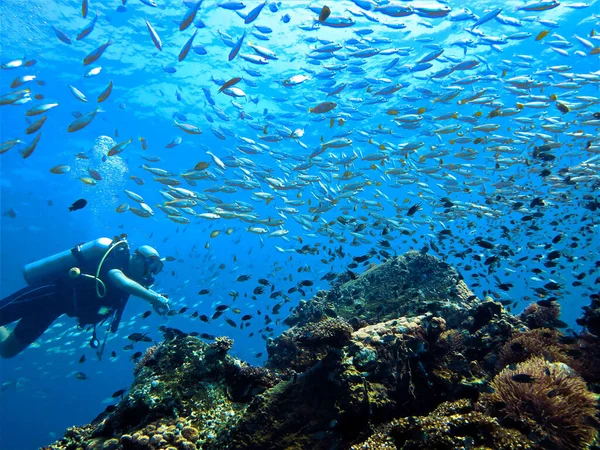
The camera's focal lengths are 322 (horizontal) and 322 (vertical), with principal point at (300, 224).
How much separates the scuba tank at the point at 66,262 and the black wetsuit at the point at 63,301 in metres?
0.15

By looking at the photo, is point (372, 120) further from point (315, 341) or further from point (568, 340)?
point (315, 341)

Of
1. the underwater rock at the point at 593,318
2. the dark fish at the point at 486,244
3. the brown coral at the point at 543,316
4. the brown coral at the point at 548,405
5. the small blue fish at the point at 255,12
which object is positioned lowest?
the brown coral at the point at 543,316

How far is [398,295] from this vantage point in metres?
8.65

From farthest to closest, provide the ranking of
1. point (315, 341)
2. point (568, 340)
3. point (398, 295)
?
point (398, 295)
point (568, 340)
point (315, 341)

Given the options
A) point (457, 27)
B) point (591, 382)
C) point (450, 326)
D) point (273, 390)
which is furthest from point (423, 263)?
point (457, 27)

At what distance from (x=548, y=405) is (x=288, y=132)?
385 inches

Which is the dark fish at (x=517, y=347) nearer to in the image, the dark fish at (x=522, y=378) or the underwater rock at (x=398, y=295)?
the dark fish at (x=522, y=378)

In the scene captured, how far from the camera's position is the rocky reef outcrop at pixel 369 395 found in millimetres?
3361


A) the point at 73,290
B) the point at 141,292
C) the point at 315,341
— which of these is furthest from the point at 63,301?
the point at 315,341

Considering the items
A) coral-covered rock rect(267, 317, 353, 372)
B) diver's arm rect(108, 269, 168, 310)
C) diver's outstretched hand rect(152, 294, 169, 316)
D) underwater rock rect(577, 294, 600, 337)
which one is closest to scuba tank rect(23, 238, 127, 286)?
diver's arm rect(108, 269, 168, 310)

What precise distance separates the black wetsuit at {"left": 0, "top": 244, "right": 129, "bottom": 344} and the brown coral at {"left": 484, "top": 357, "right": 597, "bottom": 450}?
8.39 metres

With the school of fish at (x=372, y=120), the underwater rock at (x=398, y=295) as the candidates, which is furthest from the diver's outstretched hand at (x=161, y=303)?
the underwater rock at (x=398, y=295)

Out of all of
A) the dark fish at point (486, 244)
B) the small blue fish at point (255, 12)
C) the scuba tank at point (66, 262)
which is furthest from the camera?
the scuba tank at point (66, 262)

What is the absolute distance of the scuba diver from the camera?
8391mm
